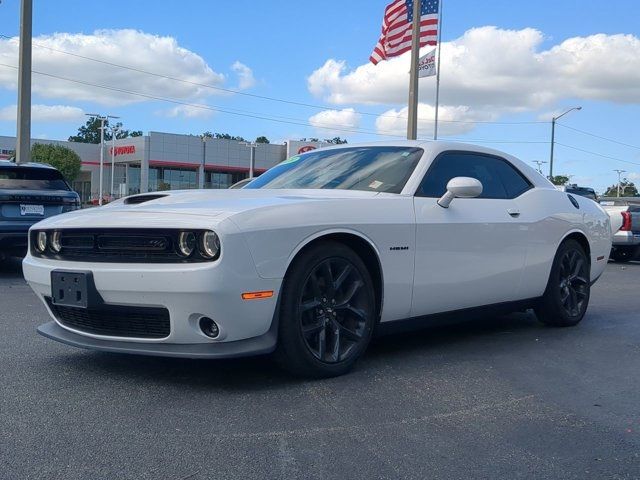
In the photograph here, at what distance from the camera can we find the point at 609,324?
21.6ft

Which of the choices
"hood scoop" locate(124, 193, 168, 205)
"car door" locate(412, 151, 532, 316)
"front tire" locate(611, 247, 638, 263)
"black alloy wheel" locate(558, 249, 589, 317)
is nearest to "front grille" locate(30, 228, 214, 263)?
"hood scoop" locate(124, 193, 168, 205)

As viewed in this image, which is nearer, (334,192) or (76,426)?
(76,426)

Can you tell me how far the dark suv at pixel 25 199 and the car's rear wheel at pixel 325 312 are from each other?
21.0ft

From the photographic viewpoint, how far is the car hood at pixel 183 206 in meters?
3.87

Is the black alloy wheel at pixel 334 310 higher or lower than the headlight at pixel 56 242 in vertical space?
lower

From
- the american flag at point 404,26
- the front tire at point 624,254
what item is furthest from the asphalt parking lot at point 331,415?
the american flag at point 404,26

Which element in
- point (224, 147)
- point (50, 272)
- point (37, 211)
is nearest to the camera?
point (50, 272)

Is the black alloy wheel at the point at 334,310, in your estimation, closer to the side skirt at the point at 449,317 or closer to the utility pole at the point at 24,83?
the side skirt at the point at 449,317

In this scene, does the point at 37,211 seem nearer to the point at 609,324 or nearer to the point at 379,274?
the point at 379,274

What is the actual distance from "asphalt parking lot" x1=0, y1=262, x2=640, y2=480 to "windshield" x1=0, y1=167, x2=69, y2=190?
186 inches

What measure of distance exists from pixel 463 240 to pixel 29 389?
2.98 metres

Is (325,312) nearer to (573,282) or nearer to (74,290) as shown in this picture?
(74,290)

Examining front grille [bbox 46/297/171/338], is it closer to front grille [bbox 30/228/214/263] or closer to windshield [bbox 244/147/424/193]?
front grille [bbox 30/228/214/263]

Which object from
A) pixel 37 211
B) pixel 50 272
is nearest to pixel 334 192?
pixel 50 272
